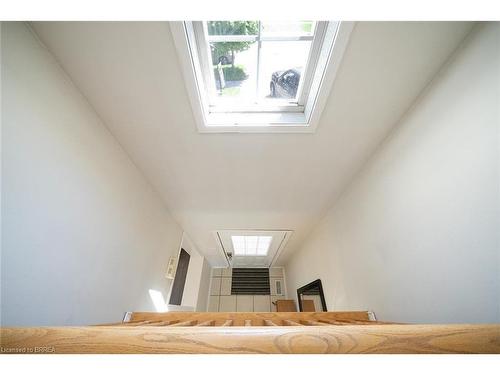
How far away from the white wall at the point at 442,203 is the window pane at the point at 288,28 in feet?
1.88

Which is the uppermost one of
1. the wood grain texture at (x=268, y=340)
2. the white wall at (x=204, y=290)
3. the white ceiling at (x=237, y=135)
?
the white ceiling at (x=237, y=135)

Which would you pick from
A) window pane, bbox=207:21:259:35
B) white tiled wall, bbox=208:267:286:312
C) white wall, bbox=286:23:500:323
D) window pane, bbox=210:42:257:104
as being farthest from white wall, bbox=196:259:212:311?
window pane, bbox=207:21:259:35

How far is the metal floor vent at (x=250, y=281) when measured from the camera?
405cm

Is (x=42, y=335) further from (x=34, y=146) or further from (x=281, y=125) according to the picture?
(x=281, y=125)

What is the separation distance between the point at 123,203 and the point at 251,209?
1101 millimetres

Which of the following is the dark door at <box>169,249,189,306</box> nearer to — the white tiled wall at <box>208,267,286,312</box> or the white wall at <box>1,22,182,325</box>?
the white wall at <box>1,22,182,325</box>

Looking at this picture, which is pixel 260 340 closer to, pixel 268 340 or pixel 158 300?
pixel 268 340

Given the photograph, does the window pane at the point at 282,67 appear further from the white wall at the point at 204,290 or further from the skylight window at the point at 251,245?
the white wall at the point at 204,290

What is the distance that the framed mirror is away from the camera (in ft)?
6.46

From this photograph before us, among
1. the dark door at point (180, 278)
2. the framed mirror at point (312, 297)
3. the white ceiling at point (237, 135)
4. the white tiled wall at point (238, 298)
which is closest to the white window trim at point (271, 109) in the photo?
the white ceiling at point (237, 135)

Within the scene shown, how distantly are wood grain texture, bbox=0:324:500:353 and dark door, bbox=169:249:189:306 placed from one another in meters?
2.15
